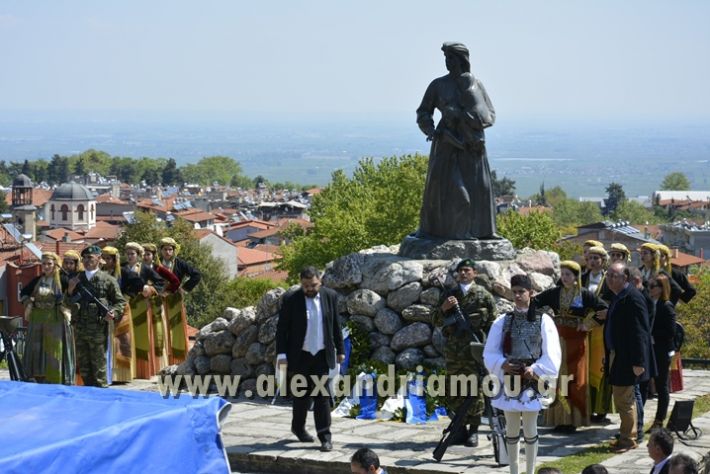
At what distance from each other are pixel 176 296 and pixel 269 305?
5.67 feet

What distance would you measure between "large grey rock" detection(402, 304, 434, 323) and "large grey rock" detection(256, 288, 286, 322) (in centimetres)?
138

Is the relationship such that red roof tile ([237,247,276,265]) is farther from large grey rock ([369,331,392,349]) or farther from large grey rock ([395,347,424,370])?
large grey rock ([395,347,424,370])

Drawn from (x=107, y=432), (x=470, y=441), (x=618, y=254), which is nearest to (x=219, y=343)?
(x=470, y=441)

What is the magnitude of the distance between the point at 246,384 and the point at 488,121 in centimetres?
377

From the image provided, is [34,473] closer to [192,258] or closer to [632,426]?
[632,426]

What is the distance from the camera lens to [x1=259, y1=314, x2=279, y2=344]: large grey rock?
14.4 meters

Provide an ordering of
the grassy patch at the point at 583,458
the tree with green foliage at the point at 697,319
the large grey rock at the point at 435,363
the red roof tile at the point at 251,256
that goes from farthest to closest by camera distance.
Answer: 1. the red roof tile at the point at 251,256
2. the tree with green foliage at the point at 697,319
3. the large grey rock at the point at 435,363
4. the grassy patch at the point at 583,458

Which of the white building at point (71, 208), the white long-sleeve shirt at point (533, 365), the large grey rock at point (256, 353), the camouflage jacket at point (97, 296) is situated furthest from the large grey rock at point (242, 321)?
the white building at point (71, 208)

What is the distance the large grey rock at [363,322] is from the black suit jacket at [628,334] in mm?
3353

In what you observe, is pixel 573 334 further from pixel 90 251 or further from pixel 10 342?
pixel 10 342

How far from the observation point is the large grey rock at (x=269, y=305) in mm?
14461

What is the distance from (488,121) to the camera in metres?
14.5

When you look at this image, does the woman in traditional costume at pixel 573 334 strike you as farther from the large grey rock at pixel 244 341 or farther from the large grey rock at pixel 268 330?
the large grey rock at pixel 244 341

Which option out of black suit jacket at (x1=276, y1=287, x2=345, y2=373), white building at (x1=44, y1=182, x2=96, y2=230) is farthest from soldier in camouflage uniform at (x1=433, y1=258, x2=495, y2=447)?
white building at (x1=44, y1=182, x2=96, y2=230)
